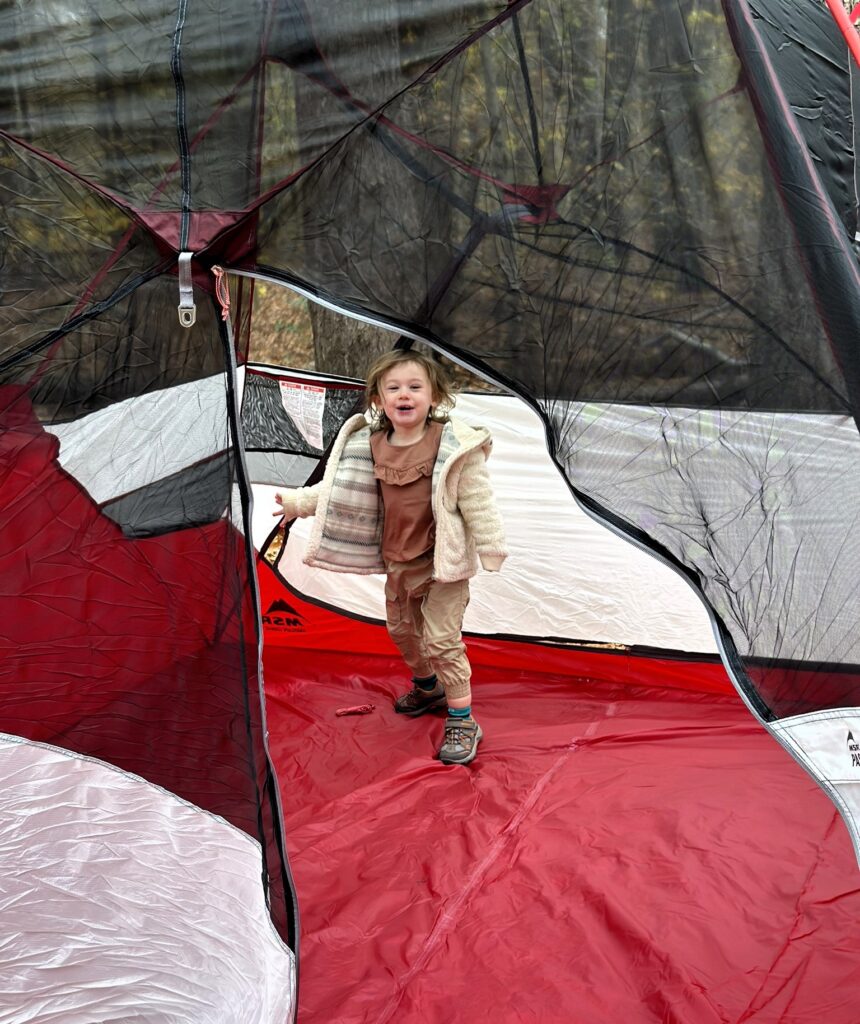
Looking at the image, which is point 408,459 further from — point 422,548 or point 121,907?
point 121,907

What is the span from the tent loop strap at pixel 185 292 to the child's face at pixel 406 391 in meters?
0.92

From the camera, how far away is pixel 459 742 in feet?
9.65

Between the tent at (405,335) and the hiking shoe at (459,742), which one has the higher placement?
the tent at (405,335)

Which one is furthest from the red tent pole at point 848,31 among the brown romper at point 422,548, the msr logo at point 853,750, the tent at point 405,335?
the brown romper at point 422,548

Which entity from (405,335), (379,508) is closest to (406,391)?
(379,508)

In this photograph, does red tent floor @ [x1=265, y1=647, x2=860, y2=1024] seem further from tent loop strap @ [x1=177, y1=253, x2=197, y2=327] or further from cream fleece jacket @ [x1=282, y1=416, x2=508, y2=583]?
tent loop strap @ [x1=177, y1=253, x2=197, y2=327]

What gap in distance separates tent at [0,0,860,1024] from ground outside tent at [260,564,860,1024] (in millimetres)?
15

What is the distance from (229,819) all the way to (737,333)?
50.0 inches

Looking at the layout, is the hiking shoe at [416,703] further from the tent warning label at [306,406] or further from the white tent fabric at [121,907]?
the white tent fabric at [121,907]

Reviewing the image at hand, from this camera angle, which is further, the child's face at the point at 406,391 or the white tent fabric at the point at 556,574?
the white tent fabric at the point at 556,574

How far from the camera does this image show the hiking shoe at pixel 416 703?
3264 millimetres

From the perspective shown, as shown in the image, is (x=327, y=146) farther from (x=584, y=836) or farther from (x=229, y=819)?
(x=584, y=836)

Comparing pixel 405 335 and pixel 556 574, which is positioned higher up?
pixel 405 335

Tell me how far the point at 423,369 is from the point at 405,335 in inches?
33.1
